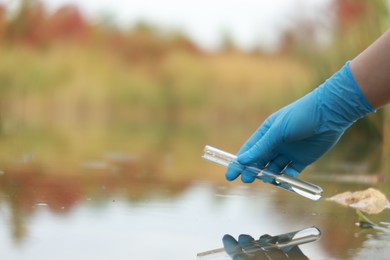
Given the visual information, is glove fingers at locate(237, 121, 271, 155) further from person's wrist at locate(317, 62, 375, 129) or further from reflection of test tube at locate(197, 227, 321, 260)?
reflection of test tube at locate(197, 227, 321, 260)

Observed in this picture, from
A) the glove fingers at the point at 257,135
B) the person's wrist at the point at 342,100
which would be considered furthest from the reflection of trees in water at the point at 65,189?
the person's wrist at the point at 342,100

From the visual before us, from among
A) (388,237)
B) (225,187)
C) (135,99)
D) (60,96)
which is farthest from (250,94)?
(388,237)

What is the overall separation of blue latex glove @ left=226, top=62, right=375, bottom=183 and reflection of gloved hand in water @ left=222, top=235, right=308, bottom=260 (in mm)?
334

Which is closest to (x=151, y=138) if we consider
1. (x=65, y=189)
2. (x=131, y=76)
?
(x=65, y=189)

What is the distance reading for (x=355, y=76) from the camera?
1.75 m

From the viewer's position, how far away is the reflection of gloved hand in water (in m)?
1.27

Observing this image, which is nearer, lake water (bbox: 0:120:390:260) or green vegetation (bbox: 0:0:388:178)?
lake water (bbox: 0:120:390:260)

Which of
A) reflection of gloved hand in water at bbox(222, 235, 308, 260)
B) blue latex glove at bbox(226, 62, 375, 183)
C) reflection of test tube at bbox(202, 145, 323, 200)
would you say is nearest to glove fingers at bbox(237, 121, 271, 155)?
blue latex glove at bbox(226, 62, 375, 183)

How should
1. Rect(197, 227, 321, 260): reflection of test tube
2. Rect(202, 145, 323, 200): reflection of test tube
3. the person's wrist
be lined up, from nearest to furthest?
Rect(197, 227, 321, 260): reflection of test tube
Rect(202, 145, 323, 200): reflection of test tube
the person's wrist

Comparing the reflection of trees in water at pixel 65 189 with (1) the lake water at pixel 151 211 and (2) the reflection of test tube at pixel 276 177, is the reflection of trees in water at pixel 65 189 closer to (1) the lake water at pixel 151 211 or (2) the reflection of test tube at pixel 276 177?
(1) the lake water at pixel 151 211

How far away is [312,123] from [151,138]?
3981 mm

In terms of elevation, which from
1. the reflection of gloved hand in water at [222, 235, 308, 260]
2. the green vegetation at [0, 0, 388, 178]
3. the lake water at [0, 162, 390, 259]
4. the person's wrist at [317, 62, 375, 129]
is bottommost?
the reflection of gloved hand in water at [222, 235, 308, 260]

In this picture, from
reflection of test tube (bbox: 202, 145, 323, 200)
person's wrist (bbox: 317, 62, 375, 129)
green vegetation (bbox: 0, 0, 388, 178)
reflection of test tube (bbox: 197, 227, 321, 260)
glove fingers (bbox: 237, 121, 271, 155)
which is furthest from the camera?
green vegetation (bbox: 0, 0, 388, 178)

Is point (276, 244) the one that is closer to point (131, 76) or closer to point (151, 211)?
point (151, 211)
